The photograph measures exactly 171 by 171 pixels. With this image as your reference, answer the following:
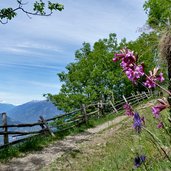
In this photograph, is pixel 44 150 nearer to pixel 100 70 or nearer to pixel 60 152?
pixel 60 152

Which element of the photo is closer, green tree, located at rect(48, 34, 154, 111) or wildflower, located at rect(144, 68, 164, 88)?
wildflower, located at rect(144, 68, 164, 88)

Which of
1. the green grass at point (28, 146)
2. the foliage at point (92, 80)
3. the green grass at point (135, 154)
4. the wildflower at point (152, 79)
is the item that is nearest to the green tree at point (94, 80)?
the foliage at point (92, 80)

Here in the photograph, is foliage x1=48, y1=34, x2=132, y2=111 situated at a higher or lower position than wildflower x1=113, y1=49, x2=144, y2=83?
higher

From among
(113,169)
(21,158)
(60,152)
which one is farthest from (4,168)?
(113,169)

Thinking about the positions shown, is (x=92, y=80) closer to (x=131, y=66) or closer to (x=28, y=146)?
(x=28, y=146)

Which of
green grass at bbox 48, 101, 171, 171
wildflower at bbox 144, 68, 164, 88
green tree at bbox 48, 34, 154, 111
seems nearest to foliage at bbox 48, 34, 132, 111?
green tree at bbox 48, 34, 154, 111

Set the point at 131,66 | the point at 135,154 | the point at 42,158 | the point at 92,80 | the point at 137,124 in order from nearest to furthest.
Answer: the point at 131,66 → the point at 137,124 → the point at 135,154 → the point at 42,158 → the point at 92,80

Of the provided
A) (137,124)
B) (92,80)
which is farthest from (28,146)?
(92,80)

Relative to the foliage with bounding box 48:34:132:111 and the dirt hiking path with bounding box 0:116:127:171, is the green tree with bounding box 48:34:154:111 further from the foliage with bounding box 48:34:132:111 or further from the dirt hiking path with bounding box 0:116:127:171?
the dirt hiking path with bounding box 0:116:127:171

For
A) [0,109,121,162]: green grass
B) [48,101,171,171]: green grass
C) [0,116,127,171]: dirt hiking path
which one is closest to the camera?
[48,101,171,171]: green grass

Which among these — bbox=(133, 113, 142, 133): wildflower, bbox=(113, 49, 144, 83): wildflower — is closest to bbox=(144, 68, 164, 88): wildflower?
bbox=(113, 49, 144, 83): wildflower

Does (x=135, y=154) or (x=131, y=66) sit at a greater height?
(x=131, y=66)

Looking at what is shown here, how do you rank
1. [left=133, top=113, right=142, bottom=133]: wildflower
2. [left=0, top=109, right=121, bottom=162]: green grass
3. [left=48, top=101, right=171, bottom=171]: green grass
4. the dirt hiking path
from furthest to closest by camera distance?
[left=0, top=109, right=121, bottom=162]: green grass → the dirt hiking path → [left=48, top=101, right=171, bottom=171]: green grass → [left=133, top=113, right=142, bottom=133]: wildflower

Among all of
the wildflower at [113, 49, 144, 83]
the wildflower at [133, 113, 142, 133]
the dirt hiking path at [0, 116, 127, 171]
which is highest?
the wildflower at [113, 49, 144, 83]
